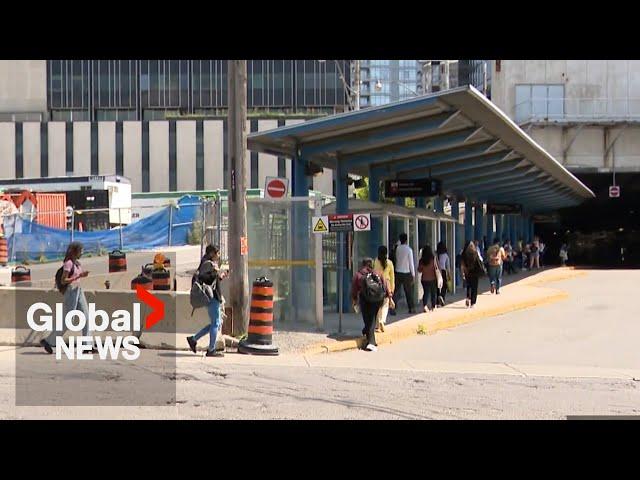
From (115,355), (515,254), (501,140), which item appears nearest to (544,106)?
(515,254)

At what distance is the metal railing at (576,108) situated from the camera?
39156 millimetres

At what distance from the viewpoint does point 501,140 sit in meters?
17.5

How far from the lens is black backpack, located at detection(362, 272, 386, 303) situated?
41.9ft

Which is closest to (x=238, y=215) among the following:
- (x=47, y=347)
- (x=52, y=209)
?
(x=47, y=347)

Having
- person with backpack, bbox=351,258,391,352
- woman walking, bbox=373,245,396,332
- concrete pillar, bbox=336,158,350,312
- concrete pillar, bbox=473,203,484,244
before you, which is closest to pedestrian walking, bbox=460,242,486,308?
concrete pillar, bbox=336,158,350,312

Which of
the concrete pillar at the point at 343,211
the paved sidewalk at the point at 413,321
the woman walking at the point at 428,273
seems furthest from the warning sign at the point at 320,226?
the woman walking at the point at 428,273

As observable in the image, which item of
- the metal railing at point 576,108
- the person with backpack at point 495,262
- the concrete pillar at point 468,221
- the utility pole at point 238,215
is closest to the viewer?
the utility pole at point 238,215

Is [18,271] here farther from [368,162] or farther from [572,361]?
[572,361]

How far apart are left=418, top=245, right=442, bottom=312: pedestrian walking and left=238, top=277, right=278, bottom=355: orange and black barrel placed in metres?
5.89

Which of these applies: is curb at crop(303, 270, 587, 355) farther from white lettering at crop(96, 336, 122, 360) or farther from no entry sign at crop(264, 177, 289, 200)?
no entry sign at crop(264, 177, 289, 200)

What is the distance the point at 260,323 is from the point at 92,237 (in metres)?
20.9

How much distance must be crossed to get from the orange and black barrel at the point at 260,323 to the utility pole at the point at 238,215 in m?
0.67

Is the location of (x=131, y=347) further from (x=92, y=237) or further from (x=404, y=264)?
(x=92, y=237)

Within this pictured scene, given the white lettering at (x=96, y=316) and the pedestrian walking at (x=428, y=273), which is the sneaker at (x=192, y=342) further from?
the pedestrian walking at (x=428, y=273)
